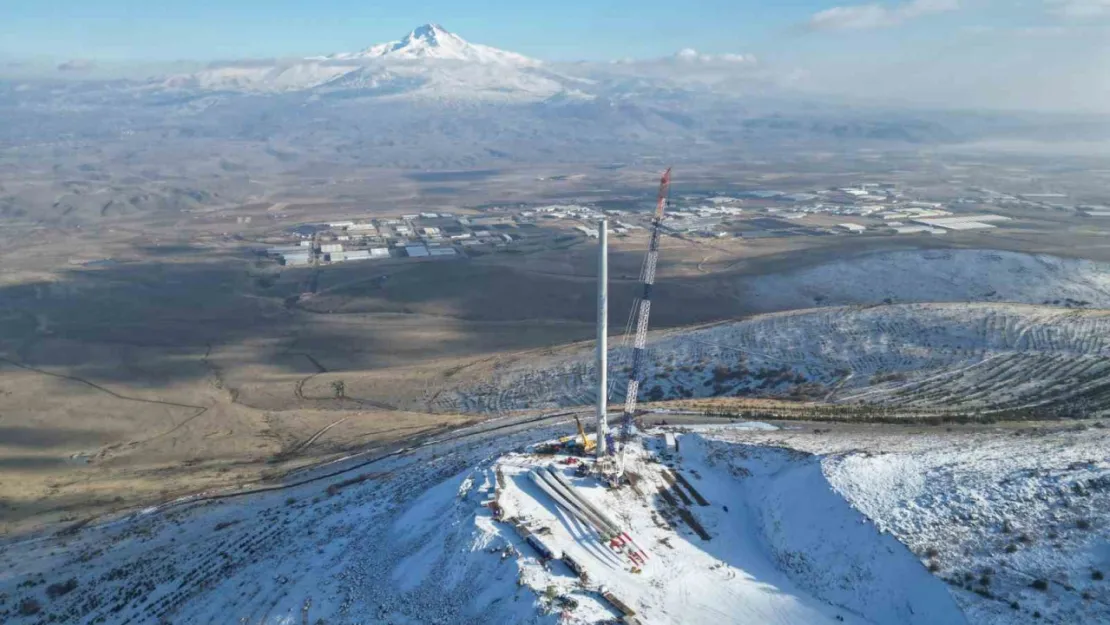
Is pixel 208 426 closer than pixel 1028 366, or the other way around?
pixel 1028 366

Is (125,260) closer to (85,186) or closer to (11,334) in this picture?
(11,334)

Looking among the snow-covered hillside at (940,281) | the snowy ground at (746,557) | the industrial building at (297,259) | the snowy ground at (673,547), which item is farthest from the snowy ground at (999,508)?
the industrial building at (297,259)

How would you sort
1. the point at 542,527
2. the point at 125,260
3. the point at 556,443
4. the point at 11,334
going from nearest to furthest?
the point at 542,527
the point at 556,443
the point at 11,334
the point at 125,260

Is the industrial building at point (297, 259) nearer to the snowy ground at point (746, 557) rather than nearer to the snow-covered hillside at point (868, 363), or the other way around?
the snow-covered hillside at point (868, 363)

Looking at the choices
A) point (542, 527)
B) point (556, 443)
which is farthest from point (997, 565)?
point (556, 443)

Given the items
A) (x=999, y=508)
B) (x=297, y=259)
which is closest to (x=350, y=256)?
(x=297, y=259)

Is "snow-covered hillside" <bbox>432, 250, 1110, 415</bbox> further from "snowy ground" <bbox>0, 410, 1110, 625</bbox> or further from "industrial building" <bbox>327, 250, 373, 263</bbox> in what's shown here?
"industrial building" <bbox>327, 250, 373, 263</bbox>
